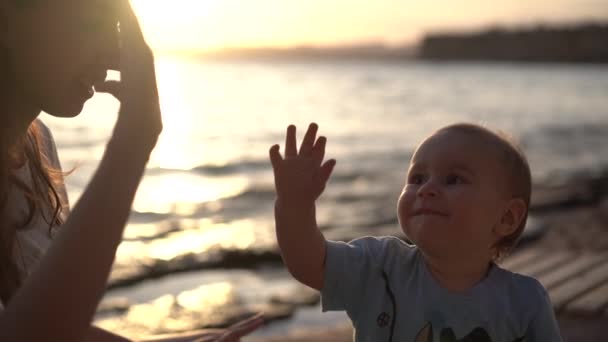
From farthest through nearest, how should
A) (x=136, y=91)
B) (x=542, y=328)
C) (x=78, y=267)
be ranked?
(x=542, y=328)
(x=136, y=91)
(x=78, y=267)

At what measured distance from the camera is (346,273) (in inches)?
85.5

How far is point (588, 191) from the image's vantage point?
46.0 feet

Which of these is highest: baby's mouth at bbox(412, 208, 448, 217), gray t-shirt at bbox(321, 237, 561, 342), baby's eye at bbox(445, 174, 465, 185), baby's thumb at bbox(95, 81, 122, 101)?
baby's thumb at bbox(95, 81, 122, 101)

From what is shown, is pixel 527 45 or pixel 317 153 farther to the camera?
pixel 527 45

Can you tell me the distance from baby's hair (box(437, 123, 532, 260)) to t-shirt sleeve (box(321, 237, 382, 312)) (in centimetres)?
41

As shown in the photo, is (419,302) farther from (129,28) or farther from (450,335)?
(129,28)

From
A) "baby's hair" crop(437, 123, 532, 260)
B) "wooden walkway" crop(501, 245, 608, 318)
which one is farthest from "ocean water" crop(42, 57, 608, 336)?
"wooden walkway" crop(501, 245, 608, 318)

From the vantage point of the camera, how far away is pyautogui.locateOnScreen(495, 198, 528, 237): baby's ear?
2.26 metres

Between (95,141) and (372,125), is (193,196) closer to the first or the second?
(95,141)

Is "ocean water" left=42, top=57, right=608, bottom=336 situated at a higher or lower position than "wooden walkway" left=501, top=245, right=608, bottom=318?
higher

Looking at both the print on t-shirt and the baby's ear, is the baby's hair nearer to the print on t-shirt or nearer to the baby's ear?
the baby's ear

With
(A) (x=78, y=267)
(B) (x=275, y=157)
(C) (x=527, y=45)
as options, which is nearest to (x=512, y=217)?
(B) (x=275, y=157)

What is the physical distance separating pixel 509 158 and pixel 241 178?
13797 mm

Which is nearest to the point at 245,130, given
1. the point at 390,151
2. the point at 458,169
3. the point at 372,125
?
the point at 372,125
